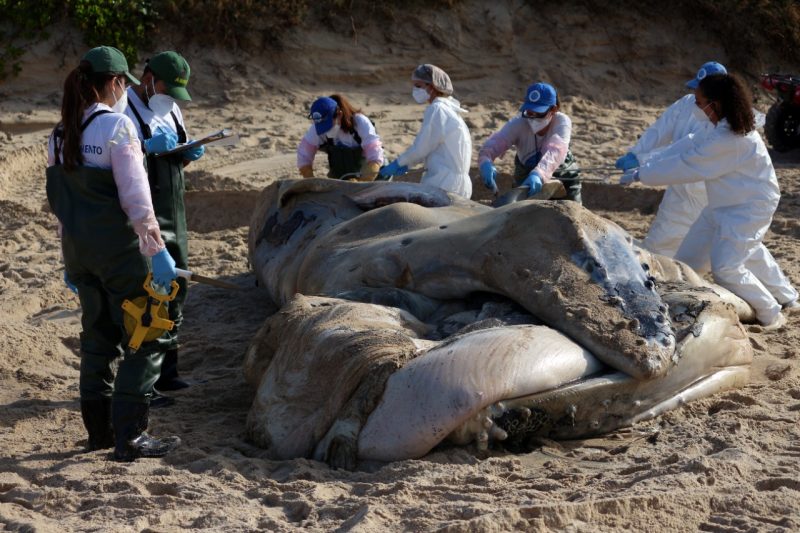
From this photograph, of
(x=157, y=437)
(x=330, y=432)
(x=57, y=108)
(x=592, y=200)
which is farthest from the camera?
(x=57, y=108)

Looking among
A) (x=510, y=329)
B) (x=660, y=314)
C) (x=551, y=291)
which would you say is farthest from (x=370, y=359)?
(x=660, y=314)

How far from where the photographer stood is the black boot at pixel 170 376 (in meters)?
6.30

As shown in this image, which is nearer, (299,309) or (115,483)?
(115,483)

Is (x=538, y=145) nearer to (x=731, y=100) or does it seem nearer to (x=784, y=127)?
(x=731, y=100)

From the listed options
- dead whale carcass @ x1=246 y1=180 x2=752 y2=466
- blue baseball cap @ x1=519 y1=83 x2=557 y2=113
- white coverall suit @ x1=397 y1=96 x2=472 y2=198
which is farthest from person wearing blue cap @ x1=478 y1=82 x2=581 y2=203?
dead whale carcass @ x1=246 y1=180 x2=752 y2=466

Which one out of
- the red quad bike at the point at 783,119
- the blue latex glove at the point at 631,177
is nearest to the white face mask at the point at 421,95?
the blue latex glove at the point at 631,177

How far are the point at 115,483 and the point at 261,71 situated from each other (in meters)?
10.2

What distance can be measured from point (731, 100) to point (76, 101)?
165 inches

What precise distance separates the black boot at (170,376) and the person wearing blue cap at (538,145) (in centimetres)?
290

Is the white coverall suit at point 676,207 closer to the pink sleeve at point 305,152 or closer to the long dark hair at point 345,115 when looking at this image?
the long dark hair at point 345,115

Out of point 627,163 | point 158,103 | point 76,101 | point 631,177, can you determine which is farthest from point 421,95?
point 76,101

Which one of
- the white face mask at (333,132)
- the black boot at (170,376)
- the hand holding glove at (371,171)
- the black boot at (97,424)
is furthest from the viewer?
the white face mask at (333,132)

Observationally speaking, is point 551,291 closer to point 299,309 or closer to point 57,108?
point 299,309

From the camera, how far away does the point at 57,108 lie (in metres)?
13.1
